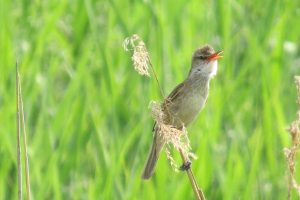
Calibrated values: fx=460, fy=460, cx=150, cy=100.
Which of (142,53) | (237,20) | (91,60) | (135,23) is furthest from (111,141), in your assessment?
(237,20)

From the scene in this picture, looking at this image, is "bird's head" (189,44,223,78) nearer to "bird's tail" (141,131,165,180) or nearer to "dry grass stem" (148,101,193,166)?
"bird's tail" (141,131,165,180)

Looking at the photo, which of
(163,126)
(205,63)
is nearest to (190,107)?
(205,63)

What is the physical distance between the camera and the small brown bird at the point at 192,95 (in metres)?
3.43

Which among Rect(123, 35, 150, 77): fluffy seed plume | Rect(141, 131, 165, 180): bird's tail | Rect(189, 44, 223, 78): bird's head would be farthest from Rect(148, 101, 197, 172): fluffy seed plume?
Rect(189, 44, 223, 78): bird's head

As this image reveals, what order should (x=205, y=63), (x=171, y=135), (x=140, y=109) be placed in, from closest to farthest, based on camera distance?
(x=171, y=135)
(x=205, y=63)
(x=140, y=109)

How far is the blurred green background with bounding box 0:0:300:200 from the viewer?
3.58 metres

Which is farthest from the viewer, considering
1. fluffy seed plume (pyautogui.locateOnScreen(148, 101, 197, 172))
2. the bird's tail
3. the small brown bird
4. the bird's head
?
the bird's head

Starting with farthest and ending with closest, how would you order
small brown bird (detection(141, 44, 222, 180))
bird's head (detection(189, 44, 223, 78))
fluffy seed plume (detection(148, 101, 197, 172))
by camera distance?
bird's head (detection(189, 44, 223, 78)) → small brown bird (detection(141, 44, 222, 180)) → fluffy seed plume (detection(148, 101, 197, 172))

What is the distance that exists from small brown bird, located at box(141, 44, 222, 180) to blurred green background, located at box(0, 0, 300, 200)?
16cm

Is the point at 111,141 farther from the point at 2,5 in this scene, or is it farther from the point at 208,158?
the point at 2,5

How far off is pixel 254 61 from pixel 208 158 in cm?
117

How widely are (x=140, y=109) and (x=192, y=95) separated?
0.80m

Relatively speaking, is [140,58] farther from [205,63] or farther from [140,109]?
[140,109]

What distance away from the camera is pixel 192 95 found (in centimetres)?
348
